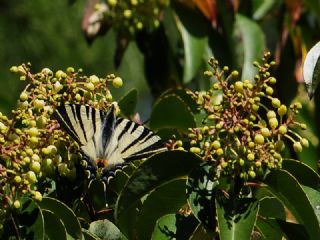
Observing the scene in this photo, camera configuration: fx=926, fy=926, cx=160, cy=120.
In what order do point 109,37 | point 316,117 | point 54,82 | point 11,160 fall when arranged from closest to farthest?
1. point 11,160
2. point 54,82
3. point 316,117
4. point 109,37

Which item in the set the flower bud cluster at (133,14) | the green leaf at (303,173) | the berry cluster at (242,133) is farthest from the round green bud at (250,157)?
the flower bud cluster at (133,14)

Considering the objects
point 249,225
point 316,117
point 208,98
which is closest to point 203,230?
point 249,225

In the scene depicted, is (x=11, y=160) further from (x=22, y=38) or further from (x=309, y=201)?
(x=22, y=38)

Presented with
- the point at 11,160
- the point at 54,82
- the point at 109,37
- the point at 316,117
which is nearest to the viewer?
the point at 11,160

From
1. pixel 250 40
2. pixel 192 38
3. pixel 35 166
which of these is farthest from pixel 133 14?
pixel 35 166

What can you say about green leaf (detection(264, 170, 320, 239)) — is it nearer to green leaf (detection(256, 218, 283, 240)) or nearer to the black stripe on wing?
green leaf (detection(256, 218, 283, 240))

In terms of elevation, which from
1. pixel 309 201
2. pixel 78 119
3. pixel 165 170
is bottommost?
pixel 309 201

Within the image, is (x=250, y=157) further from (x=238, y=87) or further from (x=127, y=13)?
(x=127, y=13)

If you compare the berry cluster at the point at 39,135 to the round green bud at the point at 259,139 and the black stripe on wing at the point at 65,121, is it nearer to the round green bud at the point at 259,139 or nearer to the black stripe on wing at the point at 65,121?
the black stripe on wing at the point at 65,121
